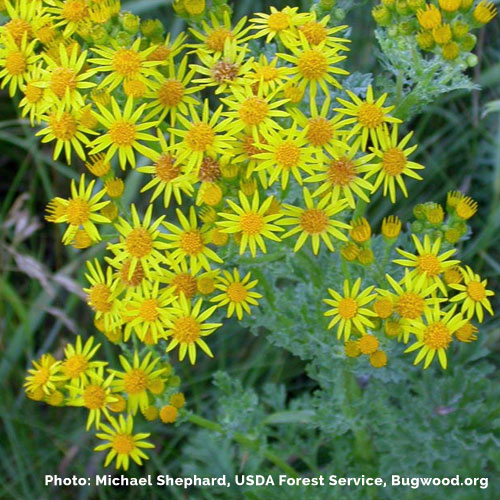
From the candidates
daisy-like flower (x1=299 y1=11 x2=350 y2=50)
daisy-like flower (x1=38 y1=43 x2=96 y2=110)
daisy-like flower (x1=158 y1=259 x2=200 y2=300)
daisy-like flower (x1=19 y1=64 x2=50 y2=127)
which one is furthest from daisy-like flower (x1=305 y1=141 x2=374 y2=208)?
daisy-like flower (x1=19 y1=64 x2=50 y2=127)

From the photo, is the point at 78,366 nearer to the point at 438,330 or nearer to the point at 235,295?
the point at 235,295

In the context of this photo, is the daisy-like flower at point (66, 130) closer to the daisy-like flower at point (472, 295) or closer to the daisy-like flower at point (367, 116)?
the daisy-like flower at point (367, 116)

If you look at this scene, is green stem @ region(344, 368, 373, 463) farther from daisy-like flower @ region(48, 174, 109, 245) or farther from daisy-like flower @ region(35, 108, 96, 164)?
daisy-like flower @ region(35, 108, 96, 164)

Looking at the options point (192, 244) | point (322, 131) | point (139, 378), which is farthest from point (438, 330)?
point (139, 378)

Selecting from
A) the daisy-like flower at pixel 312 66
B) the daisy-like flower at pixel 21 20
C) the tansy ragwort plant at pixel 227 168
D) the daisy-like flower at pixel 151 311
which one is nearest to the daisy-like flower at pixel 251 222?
the tansy ragwort plant at pixel 227 168

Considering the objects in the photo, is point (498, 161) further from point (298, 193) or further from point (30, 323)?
point (30, 323)
